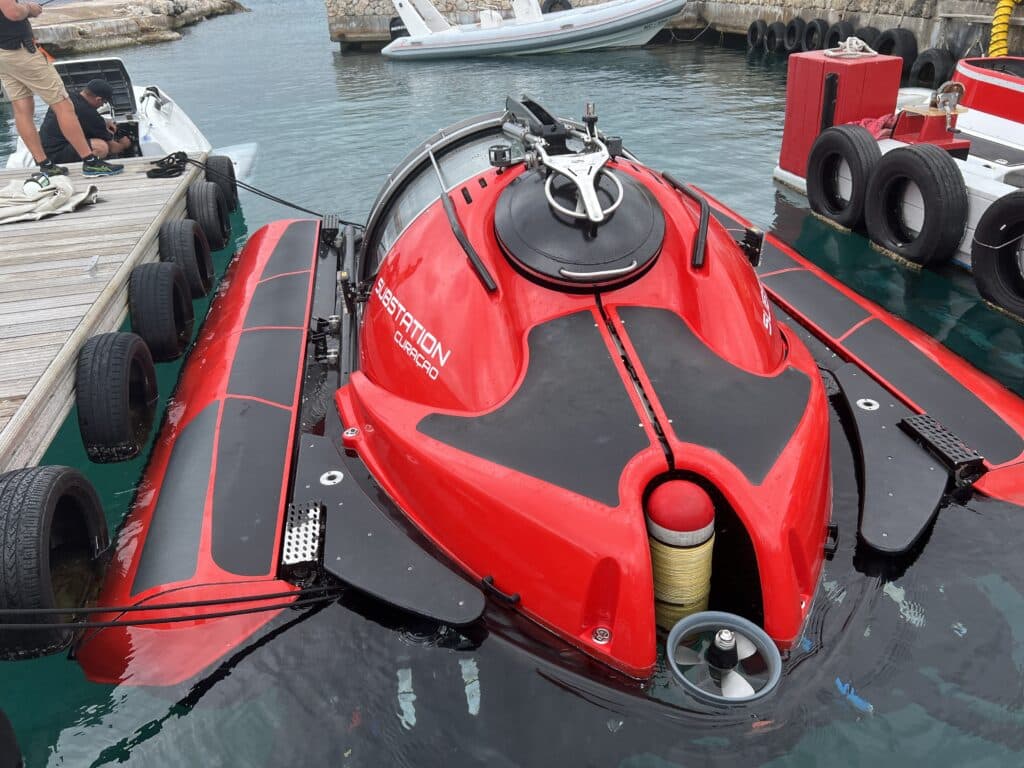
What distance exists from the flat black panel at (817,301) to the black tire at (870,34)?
1534 centimetres

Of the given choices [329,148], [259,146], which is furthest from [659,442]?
[259,146]

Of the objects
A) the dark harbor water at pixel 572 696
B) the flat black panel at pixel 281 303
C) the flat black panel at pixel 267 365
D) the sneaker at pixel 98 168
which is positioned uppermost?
the sneaker at pixel 98 168

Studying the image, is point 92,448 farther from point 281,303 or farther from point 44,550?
point 281,303

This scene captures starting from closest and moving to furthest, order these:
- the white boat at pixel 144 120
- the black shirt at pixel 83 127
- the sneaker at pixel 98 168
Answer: the sneaker at pixel 98 168
the black shirt at pixel 83 127
the white boat at pixel 144 120

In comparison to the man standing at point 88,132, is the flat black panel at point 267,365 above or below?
below

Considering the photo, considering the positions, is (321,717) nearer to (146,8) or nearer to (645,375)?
(645,375)

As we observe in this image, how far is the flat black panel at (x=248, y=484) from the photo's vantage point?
341cm

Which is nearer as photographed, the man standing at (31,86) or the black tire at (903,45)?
the man standing at (31,86)

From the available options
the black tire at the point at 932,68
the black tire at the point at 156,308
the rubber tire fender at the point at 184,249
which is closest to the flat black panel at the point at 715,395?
the black tire at the point at 156,308

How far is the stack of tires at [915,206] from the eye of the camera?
Result: 6.16 meters

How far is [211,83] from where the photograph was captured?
2066 cm

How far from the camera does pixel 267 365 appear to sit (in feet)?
16.0

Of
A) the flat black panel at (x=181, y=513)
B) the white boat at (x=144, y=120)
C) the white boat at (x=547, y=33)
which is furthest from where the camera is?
the white boat at (x=547, y=33)

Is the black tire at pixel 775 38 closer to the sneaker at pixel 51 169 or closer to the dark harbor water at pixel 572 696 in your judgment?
the sneaker at pixel 51 169
